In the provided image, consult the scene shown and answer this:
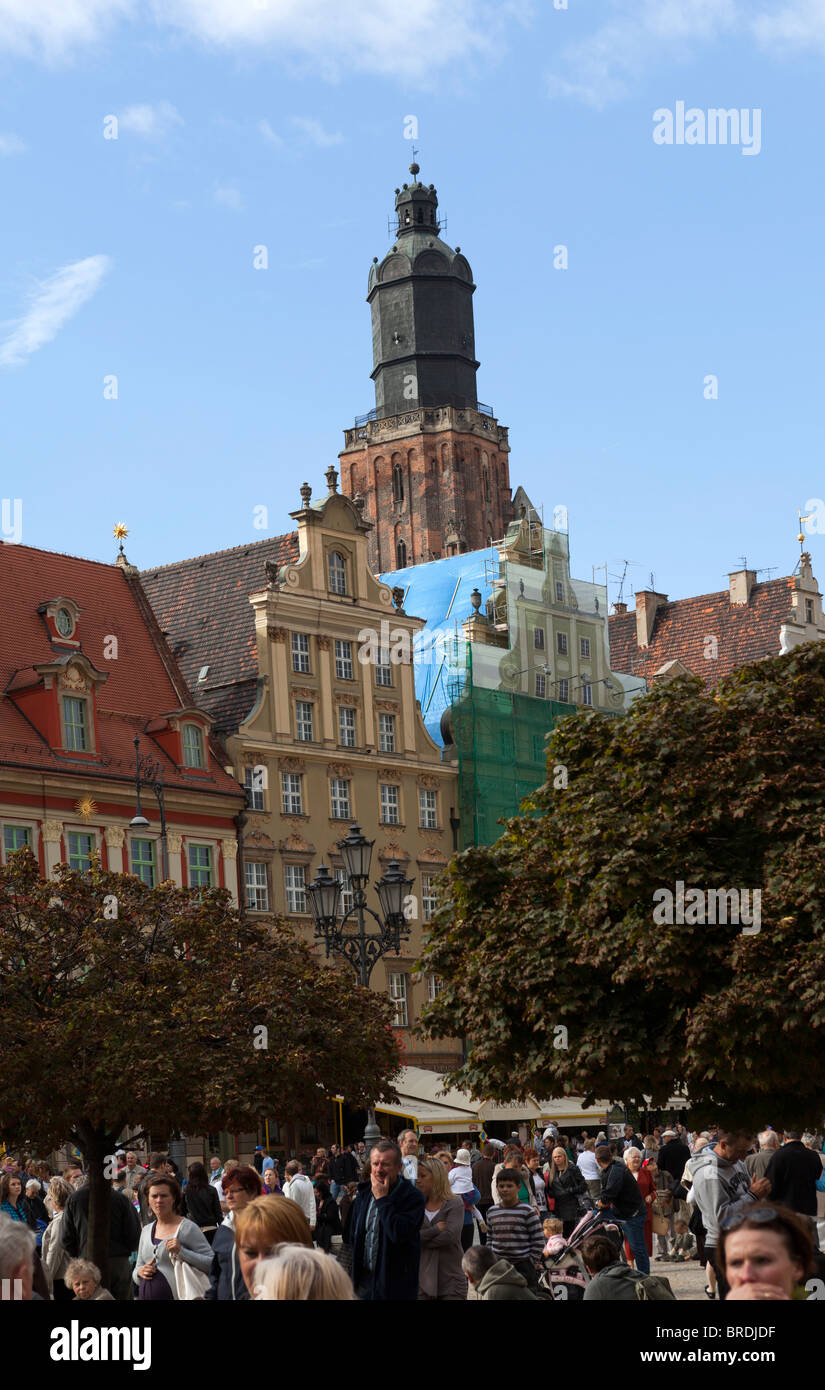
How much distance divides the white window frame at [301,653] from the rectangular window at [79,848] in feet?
24.3

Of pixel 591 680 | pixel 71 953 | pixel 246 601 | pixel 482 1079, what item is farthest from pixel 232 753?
pixel 482 1079

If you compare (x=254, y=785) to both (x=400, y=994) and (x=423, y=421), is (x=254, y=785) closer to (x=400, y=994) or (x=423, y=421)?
(x=400, y=994)

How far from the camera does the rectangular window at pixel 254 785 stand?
4691 centimetres

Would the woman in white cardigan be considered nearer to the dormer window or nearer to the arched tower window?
the dormer window

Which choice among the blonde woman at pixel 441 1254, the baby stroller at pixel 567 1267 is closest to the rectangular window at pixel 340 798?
the baby stroller at pixel 567 1267

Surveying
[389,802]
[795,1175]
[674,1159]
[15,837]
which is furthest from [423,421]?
[795,1175]

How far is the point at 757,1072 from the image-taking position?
2241 centimetres

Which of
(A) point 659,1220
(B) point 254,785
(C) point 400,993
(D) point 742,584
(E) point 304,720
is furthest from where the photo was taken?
(D) point 742,584

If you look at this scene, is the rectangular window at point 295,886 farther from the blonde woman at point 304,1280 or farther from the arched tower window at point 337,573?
the blonde woman at point 304,1280

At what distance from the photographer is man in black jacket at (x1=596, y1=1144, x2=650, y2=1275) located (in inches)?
734

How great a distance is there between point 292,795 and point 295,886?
2.07 metres

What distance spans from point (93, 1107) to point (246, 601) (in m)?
Answer: 25.7

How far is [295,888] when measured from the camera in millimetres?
47594

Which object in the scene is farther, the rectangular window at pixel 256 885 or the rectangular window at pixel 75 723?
the rectangular window at pixel 256 885
